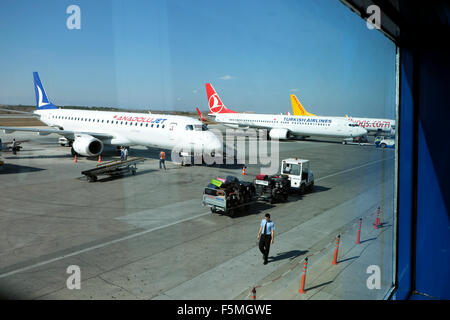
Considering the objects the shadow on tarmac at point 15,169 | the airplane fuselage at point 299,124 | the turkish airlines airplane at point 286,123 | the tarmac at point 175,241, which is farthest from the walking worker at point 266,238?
the airplane fuselage at point 299,124

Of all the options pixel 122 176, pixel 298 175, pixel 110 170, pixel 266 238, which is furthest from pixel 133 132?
pixel 266 238

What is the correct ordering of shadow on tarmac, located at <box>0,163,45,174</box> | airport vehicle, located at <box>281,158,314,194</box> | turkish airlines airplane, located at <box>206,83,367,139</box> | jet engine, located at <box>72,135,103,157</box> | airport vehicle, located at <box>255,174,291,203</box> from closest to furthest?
1. airport vehicle, located at <box>255,174,291,203</box>
2. airport vehicle, located at <box>281,158,314,194</box>
3. shadow on tarmac, located at <box>0,163,45,174</box>
4. jet engine, located at <box>72,135,103,157</box>
5. turkish airlines airplane, located at <box>206,83,367,139</box>

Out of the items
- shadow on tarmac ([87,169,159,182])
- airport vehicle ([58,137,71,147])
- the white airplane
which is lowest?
shadow on tarmac ([87,169,159,182])

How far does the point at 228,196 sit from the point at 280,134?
91.0 feet

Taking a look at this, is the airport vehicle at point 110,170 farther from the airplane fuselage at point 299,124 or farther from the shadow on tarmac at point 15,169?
the airplane fuselage at point 299,124

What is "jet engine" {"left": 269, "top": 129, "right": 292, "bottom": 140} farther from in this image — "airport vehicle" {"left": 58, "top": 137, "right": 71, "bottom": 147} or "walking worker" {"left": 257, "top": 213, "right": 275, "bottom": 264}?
"walking worker" {"left": 257, "top": 213, "right": 275, "bottom": 264}

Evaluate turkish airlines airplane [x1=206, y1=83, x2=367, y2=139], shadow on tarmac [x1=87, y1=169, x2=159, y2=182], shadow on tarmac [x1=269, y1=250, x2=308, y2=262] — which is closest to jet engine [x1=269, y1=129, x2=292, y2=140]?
turkish airlines airplane [x1=206, y1=83, x2=367, y2=139]

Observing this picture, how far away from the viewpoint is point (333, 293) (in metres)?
5.30

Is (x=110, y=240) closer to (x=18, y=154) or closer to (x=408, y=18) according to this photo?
(x=408, y=18)

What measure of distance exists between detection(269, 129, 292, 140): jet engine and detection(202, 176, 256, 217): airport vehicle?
26215mm

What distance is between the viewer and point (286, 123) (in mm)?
37812

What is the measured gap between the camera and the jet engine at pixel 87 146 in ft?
64.6

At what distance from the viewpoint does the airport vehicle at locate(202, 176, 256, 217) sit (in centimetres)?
1052
